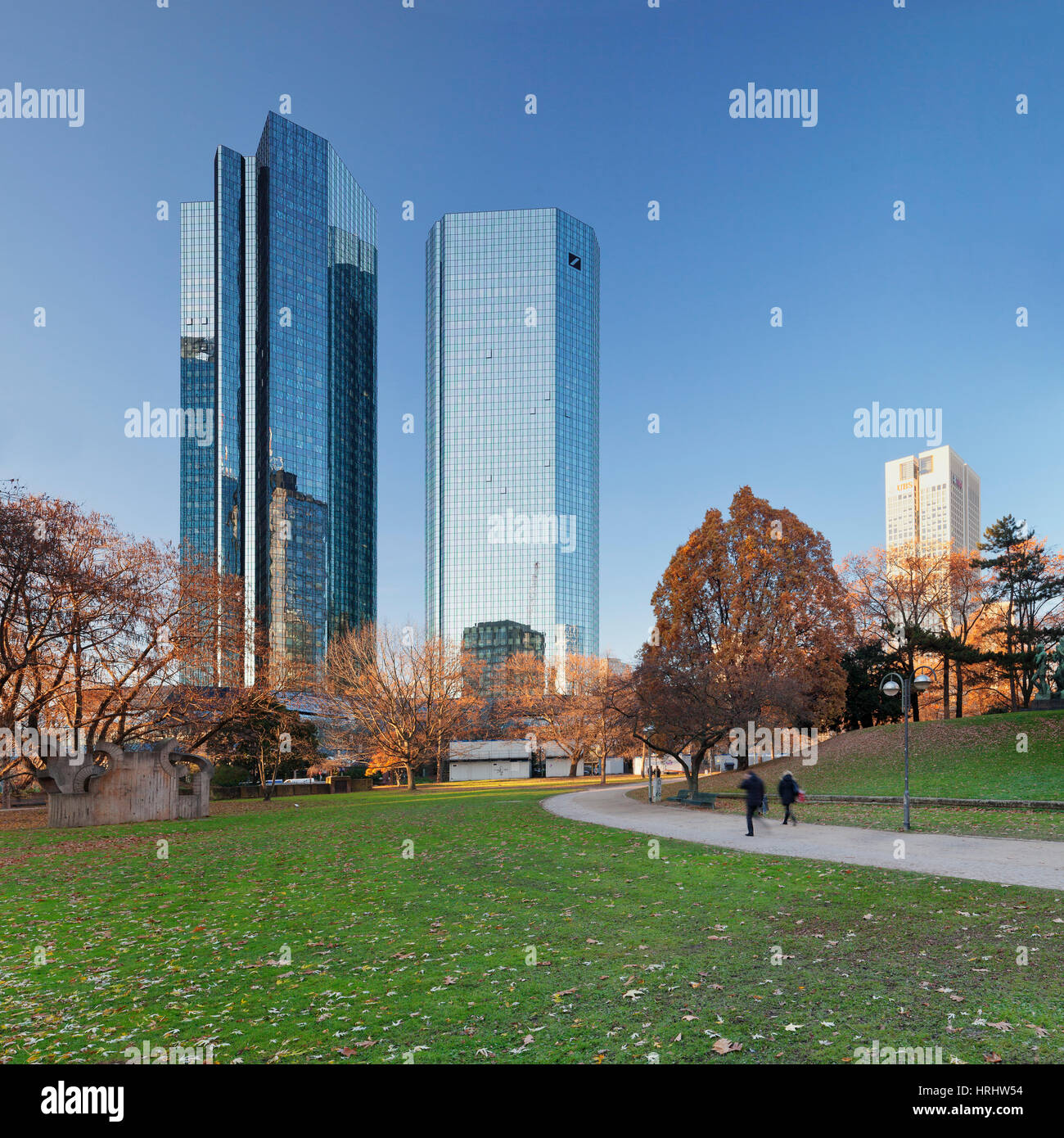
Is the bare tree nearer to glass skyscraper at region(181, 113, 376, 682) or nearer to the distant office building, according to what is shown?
glass skyscraper at region(181, 113, 376, 682)

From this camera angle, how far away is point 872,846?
15633 millimetres

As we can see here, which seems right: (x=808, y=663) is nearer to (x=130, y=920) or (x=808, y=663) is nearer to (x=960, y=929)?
(x=960, y=929)

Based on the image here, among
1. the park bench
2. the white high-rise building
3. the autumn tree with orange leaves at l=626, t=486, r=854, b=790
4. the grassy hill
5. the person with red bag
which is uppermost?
the white high-rise building

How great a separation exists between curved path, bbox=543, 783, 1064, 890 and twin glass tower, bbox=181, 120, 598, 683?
11882cm

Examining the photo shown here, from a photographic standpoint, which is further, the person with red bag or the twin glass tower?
the twin glass tower

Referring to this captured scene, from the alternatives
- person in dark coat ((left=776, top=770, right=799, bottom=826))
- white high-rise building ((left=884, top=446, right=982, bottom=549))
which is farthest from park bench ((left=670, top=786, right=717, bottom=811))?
white high-rise building ((left=884, top=446, right=982, bottom=549))

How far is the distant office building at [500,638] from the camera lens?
14625cm

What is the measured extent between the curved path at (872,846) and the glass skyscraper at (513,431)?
124084mm

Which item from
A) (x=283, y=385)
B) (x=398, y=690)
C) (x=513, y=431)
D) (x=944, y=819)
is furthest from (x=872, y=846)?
(x=513, y=431)

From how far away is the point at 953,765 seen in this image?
30.1 metres

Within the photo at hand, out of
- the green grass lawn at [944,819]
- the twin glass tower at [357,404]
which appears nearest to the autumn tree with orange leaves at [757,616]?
the green grass lawn at [944,819]

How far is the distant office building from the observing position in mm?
146250

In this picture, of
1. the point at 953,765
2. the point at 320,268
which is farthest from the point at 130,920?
the point at 320,268

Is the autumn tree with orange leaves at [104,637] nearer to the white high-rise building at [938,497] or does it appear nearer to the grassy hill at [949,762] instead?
the grassy hill at [949,762]
